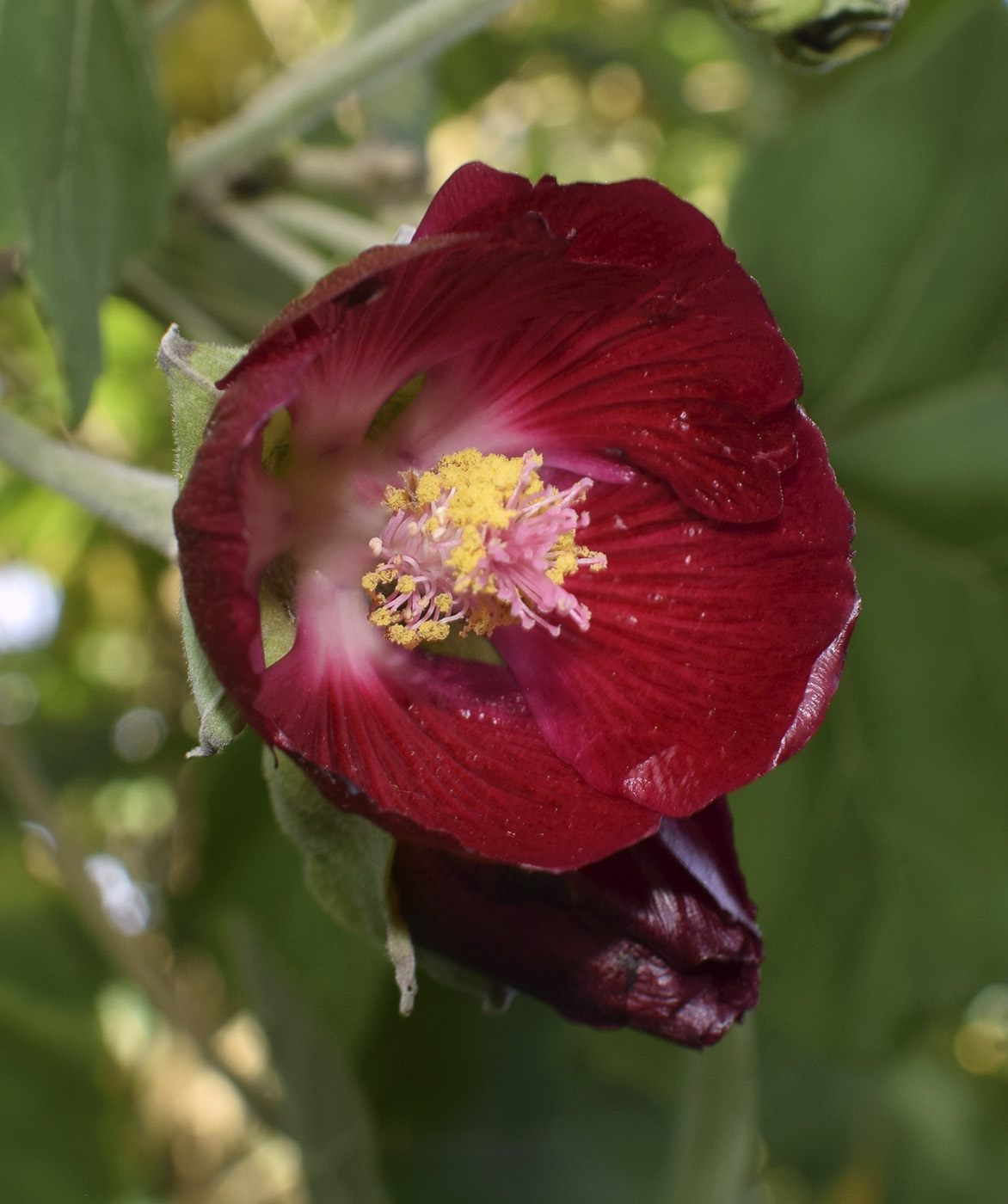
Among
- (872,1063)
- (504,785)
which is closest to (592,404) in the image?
(504,785)

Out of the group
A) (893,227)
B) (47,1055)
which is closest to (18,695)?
(47,1055)

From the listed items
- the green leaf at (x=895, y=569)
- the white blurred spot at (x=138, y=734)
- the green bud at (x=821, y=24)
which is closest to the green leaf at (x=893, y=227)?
the green leaf at (x=895, y=569)

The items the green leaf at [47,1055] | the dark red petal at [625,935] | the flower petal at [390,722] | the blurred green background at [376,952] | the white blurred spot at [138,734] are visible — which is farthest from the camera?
the white blurred spot at [138,734]

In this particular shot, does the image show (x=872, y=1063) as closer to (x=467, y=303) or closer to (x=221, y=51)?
(x=467, y=303)

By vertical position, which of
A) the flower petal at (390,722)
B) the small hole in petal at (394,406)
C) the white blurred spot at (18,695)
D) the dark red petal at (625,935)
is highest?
the small hole in petal at (394,406)

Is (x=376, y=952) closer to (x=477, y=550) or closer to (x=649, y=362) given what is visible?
(x=477, y=550)

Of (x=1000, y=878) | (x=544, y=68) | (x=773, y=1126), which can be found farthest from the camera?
(x=544, y=68)

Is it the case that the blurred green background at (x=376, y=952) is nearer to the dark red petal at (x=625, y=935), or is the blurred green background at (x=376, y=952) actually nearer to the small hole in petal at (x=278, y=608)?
the small hole in petal at (x=278, y=608)
